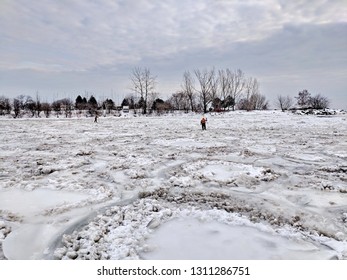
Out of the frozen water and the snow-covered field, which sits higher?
the snow-covered field

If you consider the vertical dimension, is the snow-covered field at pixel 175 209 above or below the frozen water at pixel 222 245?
above

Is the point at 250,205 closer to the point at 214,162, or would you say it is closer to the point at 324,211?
the point at 324,211

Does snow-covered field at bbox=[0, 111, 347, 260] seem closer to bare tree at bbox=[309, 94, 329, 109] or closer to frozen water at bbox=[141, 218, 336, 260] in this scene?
frozen water at bbox=[141, 218, 336, 260]

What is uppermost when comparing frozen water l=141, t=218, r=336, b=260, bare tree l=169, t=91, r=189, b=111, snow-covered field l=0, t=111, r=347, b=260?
bare tree l=169, t=91, r=189, b=111

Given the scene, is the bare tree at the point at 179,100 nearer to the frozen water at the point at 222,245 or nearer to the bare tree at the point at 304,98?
the bare tree at the point at 304,98

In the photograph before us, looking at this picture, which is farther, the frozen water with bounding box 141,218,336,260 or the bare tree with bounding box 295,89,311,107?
the bare tree with bounding box 295,89,311,107

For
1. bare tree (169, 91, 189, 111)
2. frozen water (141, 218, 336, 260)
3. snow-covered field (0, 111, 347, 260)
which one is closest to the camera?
frozen water (141, 218, 336, 260)

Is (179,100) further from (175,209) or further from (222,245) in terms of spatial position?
(222,245)

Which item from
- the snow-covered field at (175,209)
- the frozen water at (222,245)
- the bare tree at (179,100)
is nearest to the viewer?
the frozen water at (222,245)

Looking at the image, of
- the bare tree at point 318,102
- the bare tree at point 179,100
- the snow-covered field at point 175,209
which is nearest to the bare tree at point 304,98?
the bare tree at point 318,102

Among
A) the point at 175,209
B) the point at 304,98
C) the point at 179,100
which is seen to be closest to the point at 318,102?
the point at 304,98

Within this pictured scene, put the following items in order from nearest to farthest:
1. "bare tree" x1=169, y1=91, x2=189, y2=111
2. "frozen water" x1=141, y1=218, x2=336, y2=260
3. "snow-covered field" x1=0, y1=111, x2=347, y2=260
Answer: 1. "frozen water" x1=141, y1=218, x2=336, y2=260
2. "snow-covered field" x1=0, y1=111, x2=347, y2=260
3. "bare tree" x1=169, y1=91, x2=189, y2=111

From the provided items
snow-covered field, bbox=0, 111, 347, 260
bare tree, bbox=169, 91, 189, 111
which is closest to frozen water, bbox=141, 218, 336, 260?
snow-covered field, bbox=0, 111, 347, 260

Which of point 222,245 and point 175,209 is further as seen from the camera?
point 175,209
